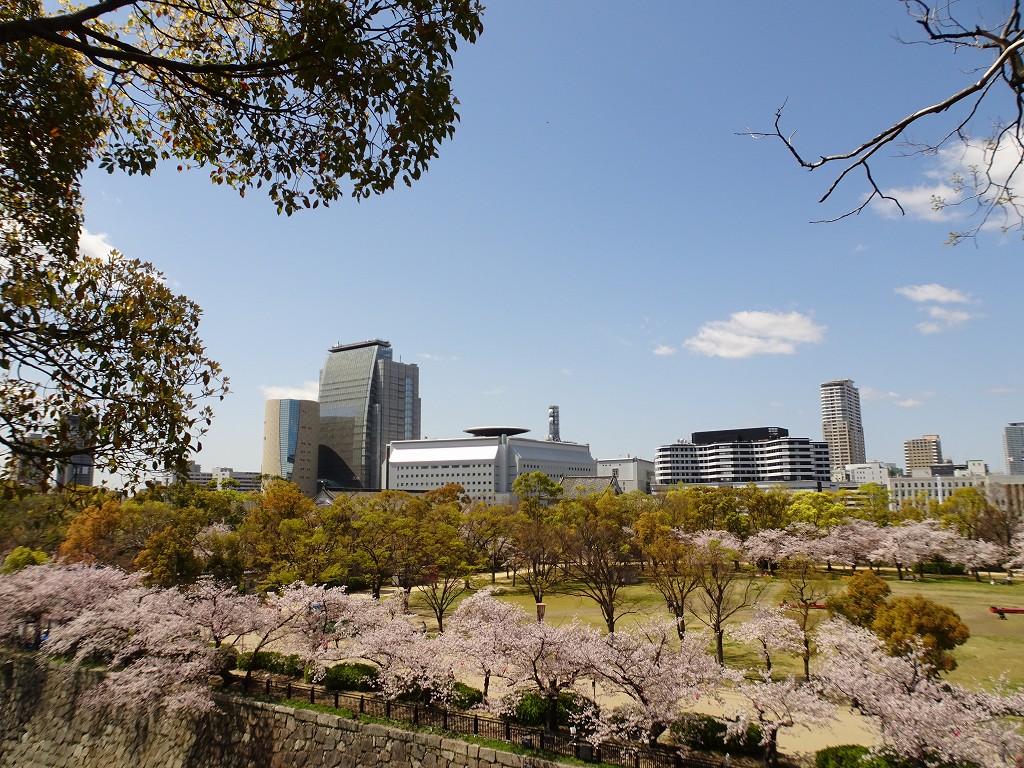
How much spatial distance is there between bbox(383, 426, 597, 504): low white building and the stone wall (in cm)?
8410

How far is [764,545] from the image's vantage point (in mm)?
33219

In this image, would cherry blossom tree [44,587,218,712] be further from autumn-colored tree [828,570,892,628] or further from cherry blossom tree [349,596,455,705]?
autumn-colored tree [828,570,892,628]

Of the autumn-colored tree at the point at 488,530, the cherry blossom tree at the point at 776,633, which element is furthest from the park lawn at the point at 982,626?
the autumn-colored tree at the point at 488,530

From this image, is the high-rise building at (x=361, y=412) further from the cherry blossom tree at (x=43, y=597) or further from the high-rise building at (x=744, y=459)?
the cherry blossom tree at (x=43, y=597)

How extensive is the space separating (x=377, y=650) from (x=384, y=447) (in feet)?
386

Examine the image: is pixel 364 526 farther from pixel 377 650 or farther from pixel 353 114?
pixel 353 114

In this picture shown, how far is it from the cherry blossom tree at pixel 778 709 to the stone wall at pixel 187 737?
4239 millimetres

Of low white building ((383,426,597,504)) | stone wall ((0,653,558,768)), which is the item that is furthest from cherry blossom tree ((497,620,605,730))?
low white building ((383,426,597,504))

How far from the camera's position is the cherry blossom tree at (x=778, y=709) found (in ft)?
38.8

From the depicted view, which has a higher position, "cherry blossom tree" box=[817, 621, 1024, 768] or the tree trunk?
"cherry blossom tree" box=[817, 621, 1024, 768]

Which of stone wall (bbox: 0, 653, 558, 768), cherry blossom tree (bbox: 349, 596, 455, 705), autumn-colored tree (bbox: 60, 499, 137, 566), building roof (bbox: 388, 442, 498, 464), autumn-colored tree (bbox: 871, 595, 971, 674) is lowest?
stone wall (bbox: 0, 653, 558, 768)

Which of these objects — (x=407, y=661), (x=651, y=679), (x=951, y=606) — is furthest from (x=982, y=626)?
(x=407, y=661)

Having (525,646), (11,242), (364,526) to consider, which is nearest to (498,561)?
(364,526)

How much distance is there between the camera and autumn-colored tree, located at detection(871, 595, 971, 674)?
580 inches
